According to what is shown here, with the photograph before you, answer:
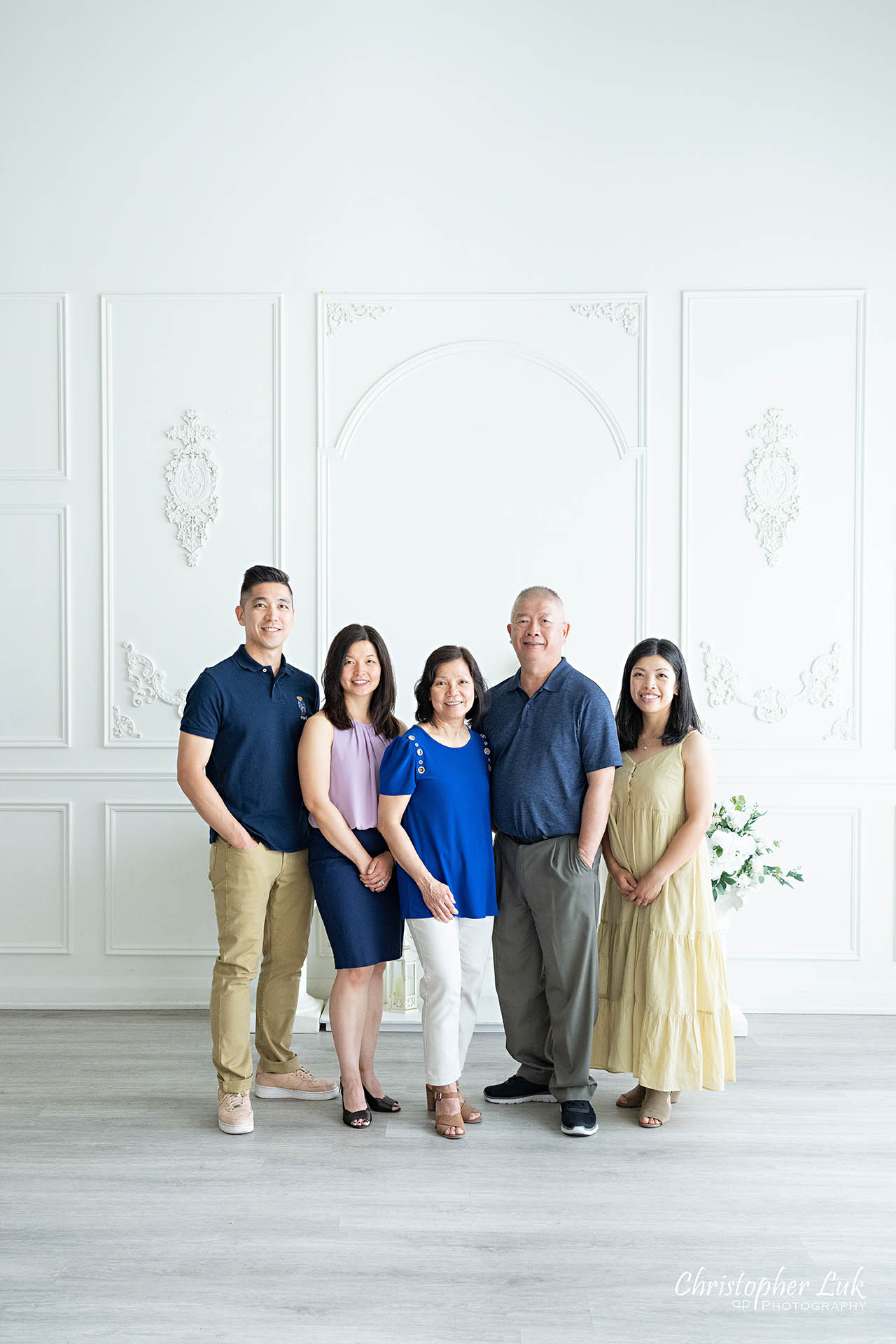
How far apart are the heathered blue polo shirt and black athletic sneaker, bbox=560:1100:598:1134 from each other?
112 centimetres

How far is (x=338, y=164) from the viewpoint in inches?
161

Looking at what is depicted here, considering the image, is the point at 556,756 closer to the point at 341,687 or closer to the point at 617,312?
the point at 341,687

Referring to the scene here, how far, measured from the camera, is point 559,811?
283 cm

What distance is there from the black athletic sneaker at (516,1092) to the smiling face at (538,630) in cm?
133

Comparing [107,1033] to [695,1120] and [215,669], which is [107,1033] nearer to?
[215,669]

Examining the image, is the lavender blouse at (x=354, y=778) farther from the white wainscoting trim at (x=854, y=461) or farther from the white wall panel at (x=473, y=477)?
the white wainscoting trim at (x=854, y=461)

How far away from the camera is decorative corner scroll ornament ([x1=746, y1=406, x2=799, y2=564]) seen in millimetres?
4090

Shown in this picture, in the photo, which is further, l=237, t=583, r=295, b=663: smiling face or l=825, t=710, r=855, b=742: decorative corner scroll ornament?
l=825, t=710, r=855, b=742: decorative corner scroll ornament

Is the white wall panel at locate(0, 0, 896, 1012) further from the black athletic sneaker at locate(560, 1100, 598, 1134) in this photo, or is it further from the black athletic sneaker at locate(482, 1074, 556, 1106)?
the black athletic sneaker at locate(560, 1100, 598, 1134)

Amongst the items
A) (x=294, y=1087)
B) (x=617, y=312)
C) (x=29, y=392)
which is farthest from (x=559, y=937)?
(x=29, y=392)

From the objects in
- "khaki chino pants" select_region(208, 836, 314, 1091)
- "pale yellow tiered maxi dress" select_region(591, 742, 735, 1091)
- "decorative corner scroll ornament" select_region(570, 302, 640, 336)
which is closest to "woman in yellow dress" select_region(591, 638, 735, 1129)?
"pale yellow tiered maxi dress" select_region(591, 742, 735, 1091)

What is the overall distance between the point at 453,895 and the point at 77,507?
8.25 feet

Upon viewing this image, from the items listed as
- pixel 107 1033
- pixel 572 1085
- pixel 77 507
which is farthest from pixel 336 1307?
pixel 77 507

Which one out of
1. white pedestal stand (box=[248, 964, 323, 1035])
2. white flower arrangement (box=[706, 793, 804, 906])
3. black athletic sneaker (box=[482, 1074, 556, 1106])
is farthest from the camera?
white pedestal stand (box=[248, 964, 323, 1035])
